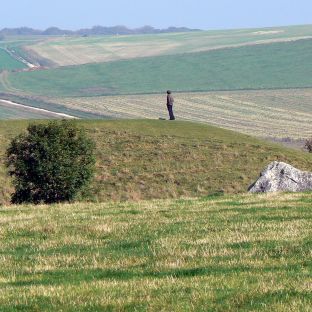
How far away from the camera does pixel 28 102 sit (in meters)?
132

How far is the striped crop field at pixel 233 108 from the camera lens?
4309 inches

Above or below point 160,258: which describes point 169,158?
below

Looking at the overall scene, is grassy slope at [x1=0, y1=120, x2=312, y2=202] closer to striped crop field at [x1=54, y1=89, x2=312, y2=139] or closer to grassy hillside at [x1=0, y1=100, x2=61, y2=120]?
striped crop field at [x1=54, y1=89, x2=312, y2=139]

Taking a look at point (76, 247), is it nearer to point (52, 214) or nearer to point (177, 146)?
point (52, 214)

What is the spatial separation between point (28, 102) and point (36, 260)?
382 feet

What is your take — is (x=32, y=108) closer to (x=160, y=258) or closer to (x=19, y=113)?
(x=19, y=113)

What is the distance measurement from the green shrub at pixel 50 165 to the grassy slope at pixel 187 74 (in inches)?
4353

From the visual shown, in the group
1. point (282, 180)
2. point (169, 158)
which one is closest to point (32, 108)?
point (169, 158)

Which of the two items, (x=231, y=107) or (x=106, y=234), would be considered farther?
(x=231, y=107)

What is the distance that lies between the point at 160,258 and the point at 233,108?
111653 millimetres

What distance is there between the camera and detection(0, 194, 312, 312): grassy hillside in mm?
12641

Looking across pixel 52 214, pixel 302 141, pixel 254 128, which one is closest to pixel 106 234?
pixel 52 214

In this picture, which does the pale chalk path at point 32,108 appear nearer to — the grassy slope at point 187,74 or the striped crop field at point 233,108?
the striped crop field at point 233,108

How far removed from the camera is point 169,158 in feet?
187
